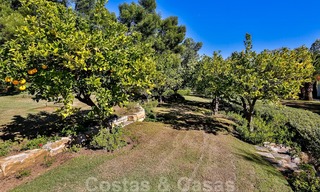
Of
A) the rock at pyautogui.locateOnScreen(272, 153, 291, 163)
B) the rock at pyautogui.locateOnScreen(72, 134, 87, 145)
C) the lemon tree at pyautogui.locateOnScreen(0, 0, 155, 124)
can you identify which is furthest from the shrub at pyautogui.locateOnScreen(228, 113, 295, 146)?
the rock at pyautogui.locateOnScreen(72, 134, 87, 145)

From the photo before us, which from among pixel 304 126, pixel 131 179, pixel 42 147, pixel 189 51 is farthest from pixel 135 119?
pixel 189 51

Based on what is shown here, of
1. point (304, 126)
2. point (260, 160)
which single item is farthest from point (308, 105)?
point (260, 160)

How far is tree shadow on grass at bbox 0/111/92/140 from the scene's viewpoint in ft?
28.3

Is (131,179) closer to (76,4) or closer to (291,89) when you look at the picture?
(291,89)

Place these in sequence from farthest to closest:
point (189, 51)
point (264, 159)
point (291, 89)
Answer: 1. point (189, 51)
2. point (291, 89)
3. point (264, 159)

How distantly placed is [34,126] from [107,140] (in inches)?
182

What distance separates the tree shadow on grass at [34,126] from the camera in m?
8.64

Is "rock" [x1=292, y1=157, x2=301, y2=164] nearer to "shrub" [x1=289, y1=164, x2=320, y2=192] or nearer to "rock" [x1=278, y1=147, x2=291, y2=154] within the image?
"rock" [x1=278, y1=147, x2=291, y2=154]

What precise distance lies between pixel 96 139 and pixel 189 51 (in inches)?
1669

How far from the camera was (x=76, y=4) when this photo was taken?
2583cm

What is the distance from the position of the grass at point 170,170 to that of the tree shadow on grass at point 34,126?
2.97m

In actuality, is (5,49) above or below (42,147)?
above

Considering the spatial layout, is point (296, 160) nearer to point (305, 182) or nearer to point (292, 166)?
point (292, 166)

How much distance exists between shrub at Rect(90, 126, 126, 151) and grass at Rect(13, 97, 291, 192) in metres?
0.39
